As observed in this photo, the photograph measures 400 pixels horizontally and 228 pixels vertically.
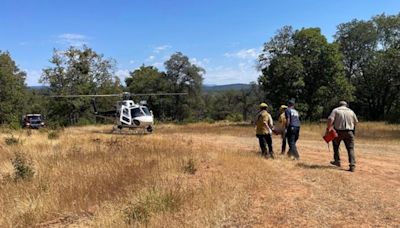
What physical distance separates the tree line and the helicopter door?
10.6 m

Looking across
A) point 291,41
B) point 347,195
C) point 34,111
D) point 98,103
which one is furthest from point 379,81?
point 347,195

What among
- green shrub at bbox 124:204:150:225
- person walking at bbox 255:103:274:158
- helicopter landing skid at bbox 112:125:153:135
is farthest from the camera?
helicopter landing skid at bbox 112:125:153:135

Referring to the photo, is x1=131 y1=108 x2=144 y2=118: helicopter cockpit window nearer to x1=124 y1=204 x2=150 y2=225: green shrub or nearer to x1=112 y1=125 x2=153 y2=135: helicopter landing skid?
x1=112 y1=125 x2=153 y2=135: helicopter landing skid

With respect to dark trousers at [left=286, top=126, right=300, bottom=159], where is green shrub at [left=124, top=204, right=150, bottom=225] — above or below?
below

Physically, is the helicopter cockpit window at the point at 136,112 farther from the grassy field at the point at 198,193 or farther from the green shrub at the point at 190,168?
the green shrub at the point at 190,168

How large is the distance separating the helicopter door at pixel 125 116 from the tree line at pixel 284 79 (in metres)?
10.6

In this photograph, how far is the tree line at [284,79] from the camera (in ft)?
173

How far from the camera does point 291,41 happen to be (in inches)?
2194

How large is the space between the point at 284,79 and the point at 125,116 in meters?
22.4

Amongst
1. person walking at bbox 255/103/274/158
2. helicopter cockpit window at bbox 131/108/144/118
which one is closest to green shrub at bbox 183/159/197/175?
person walking at bbox 255/103/274/158

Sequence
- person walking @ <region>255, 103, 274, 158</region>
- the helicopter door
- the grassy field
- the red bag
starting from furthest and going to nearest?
the helicopter door, person walking @ <region>255, 103, 274, 158</region>, the red bag, the grassy field

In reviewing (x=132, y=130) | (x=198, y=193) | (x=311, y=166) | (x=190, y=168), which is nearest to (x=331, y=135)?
(x=311, y=166)

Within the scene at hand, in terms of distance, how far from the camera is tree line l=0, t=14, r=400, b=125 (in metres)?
52.7

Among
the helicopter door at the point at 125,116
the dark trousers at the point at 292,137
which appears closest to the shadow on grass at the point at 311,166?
the dark trousers at the point at 292,137
